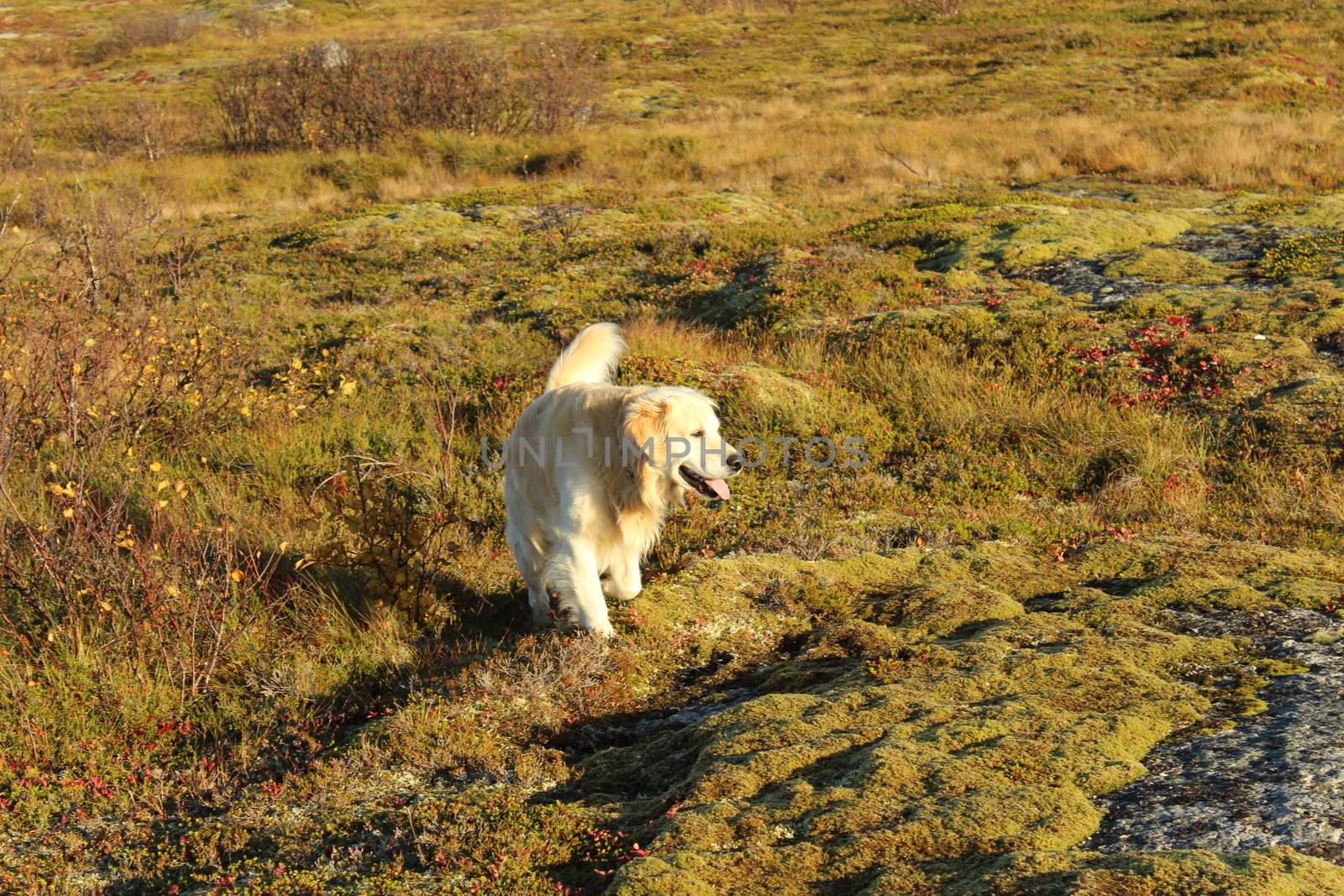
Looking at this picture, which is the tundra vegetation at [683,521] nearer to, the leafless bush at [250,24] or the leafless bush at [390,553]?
the leafless bush at [390,553]

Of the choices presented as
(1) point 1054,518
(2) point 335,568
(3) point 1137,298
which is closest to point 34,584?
(2) point 335,568

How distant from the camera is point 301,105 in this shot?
2492 cm

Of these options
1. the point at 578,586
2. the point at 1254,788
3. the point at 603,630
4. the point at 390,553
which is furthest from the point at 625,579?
the point at 1254,788

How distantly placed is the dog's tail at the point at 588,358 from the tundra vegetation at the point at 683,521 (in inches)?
40.9

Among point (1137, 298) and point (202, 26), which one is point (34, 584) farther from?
point (202, 26)

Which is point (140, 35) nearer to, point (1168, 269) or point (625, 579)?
point (1168, 269)

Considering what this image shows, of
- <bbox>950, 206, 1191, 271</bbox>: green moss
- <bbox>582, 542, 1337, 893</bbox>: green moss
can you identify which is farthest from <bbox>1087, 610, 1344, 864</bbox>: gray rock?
<bbox>950, 206, 1191, 271</bbox>: green moss

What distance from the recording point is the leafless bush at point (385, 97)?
960 inches

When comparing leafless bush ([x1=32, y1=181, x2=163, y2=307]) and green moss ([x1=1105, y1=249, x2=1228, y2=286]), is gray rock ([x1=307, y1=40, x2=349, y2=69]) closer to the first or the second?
leafless bush ([x1=32, y1=181, x2=163, y2=307])

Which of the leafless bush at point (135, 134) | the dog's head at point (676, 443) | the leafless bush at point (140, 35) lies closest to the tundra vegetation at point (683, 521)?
the dog's head at point (676, 443)

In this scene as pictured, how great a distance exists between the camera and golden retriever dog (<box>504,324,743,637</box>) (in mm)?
5793

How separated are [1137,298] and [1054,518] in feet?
15.5

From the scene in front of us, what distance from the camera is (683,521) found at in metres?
7.61

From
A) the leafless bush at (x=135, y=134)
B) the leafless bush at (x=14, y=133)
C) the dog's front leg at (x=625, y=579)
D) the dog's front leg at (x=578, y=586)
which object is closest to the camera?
the dog's front leg at (x=578, y=586)
